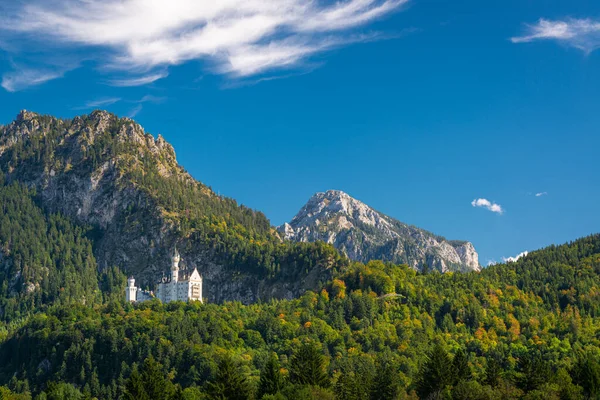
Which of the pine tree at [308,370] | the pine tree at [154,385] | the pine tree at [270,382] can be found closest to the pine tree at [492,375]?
the pine tree at [308,370]

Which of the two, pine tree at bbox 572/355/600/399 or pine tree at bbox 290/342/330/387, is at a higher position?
pine tree at bbox 290/342/330/387

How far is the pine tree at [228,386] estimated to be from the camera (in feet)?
404

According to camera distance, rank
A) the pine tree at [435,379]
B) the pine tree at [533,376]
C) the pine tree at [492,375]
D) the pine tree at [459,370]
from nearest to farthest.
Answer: the pine tree at [435,379] < the pine tree at [533,376] < the pine tree at [459,370] < the pine tree at [492,375]

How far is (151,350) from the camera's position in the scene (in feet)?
655

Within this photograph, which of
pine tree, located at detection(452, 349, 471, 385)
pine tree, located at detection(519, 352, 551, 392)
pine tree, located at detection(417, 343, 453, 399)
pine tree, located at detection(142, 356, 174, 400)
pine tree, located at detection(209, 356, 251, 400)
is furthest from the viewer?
pine tree, located at detection(452, 349, 471, 385)

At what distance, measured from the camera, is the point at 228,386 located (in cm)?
12469

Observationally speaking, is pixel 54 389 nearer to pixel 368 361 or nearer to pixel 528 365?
pixel 368 361

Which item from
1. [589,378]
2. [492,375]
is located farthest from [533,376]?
[589,378]

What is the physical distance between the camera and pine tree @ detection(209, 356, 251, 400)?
4850 inches

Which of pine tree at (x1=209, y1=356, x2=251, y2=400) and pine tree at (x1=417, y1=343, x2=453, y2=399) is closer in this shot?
pine tree at (x1=209, y1=356, x2=251, y2=400)

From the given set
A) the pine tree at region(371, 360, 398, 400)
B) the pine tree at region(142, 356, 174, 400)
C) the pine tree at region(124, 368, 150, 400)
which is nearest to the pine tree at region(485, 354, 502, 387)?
the pine tree at region(371, 360, 398, 400)

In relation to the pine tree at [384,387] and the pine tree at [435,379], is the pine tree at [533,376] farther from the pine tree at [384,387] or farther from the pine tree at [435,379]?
the pine tree at [384,387]

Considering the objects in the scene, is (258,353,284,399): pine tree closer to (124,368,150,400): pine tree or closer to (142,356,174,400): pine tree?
(142,356,174,400): pine tree

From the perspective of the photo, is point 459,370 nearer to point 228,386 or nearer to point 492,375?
point 492,375
